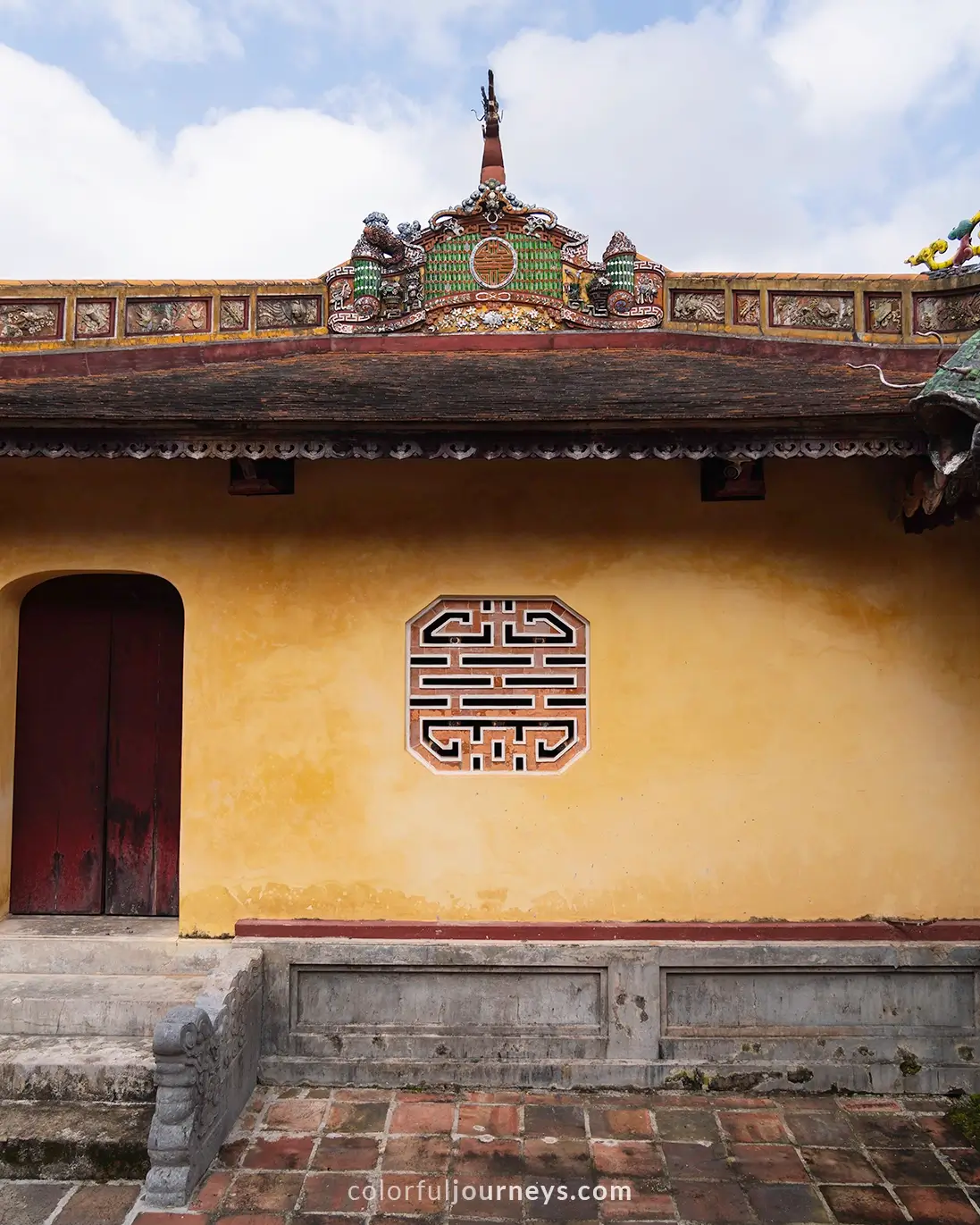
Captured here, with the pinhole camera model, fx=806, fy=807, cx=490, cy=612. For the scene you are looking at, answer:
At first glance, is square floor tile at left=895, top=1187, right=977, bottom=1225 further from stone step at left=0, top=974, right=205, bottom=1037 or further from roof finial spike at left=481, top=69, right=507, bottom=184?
roof finial spike at left=481, top=69, right=507, bottom=184

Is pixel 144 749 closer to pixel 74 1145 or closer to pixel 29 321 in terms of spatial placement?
pixel 74 1145

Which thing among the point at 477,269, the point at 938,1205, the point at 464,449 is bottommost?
the point at 938,1205

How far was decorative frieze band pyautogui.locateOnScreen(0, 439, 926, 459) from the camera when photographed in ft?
12.9

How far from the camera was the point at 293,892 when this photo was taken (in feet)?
14.9

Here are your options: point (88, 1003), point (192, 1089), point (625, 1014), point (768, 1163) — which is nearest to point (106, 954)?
point (88, 1003)

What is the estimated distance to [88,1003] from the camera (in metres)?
4.28

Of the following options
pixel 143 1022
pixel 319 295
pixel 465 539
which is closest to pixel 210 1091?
pixel 143 1022

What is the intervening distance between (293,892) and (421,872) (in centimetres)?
74

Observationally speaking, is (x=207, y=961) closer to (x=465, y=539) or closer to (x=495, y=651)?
(x=495, y=651)

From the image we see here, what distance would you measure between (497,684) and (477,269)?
3385mm

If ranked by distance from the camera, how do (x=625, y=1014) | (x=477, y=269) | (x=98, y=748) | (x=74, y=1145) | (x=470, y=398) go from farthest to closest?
(x=477, y=269) → (x=98, y=748) → (x=470, y=398) → (x=625, y=1014) → (x=74, y=1145)

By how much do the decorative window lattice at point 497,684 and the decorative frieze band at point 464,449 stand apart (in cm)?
99

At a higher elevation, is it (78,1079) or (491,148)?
(491,148)

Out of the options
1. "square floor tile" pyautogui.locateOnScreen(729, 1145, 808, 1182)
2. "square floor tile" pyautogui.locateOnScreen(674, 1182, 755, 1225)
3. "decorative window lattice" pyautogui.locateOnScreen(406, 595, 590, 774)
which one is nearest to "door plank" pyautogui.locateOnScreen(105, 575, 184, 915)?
"decorative window lattice" pyautogui.locateOnScreen(406, 595, 590, 774)
